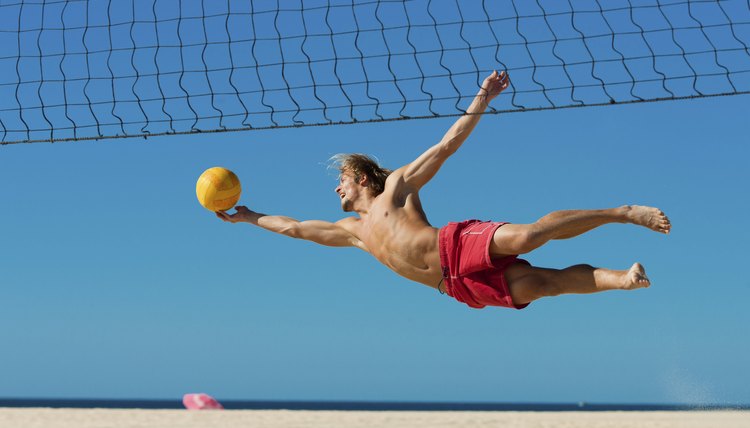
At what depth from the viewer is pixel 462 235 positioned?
23.2ft

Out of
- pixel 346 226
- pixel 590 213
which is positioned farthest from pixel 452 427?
pixel 590 213

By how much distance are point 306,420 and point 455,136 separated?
1335cm

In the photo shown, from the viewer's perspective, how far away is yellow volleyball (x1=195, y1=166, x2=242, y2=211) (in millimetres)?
7926

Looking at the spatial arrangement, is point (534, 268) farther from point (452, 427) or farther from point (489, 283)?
point (452, 427)

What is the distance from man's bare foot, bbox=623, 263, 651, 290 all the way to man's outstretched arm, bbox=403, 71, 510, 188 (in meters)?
1.48

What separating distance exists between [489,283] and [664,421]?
15473mm

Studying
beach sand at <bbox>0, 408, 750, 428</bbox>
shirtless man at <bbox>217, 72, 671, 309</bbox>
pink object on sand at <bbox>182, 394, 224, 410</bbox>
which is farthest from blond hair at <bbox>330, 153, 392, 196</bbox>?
pink object on sand at <bbox>182, 394, 224, 410</bbox>

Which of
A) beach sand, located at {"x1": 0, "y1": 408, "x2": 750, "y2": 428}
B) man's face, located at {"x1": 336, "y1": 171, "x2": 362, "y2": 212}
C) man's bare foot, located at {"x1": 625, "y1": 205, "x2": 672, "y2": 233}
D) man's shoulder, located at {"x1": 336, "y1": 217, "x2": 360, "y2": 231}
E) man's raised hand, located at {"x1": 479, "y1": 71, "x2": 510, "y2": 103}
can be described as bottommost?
beach sand, located at {"x1": 0, "y1": 408, "x2": 750, "y2": 428}

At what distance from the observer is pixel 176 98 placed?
8.25 meters

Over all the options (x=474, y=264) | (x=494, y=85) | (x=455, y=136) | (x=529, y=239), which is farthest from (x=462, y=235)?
(x=494, y=85)

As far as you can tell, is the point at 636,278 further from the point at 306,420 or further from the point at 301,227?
the point at 306,420

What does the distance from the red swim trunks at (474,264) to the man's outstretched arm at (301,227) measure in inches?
39.1

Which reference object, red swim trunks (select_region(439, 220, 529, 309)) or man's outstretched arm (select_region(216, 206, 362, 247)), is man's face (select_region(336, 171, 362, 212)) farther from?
red swim trunks (select_region(439, 220, 529, 309))

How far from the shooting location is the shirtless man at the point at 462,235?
6.63 meters
